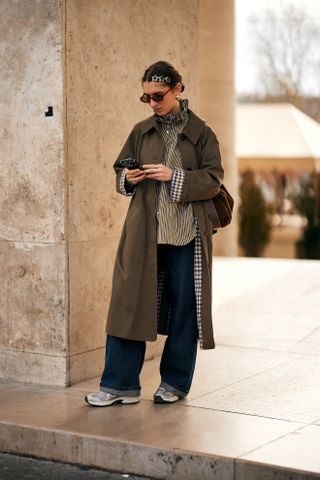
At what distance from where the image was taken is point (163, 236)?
5.91m

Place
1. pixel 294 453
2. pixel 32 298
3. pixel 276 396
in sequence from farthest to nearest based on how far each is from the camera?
pixel 32 298 → pixel 276 396 → pixel 294 453

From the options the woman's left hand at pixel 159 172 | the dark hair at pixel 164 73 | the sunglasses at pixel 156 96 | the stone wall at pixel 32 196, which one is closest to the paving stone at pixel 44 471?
the stone wall at pixel 32 196

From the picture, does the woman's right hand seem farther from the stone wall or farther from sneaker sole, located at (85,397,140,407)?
sneaker sole, located at (85,397,140,407)

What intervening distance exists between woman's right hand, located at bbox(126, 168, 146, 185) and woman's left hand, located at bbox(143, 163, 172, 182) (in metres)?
0.03

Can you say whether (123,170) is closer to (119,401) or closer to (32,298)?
(32,298)

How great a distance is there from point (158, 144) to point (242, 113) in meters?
15.4

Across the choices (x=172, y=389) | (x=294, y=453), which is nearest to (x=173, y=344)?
(x=172, y=389)

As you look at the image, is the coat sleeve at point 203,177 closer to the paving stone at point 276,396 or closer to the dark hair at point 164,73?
the dark hair at point 164,73

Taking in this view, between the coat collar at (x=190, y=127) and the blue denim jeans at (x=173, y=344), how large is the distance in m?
0.62

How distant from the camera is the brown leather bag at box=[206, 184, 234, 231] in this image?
5.97m

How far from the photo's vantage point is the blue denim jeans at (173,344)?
19.7ft

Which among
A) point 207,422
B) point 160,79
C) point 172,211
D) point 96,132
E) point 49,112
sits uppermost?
point 160,79

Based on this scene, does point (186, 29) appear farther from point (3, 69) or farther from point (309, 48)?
point (309, 48)

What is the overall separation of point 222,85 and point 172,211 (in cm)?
1016
